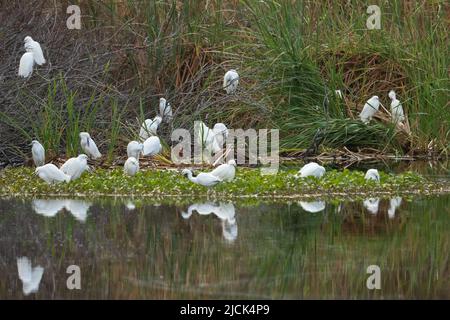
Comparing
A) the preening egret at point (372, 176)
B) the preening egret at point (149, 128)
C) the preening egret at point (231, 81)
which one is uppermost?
the preening egret at point (231, 81)

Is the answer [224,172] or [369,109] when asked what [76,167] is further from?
[369,109]

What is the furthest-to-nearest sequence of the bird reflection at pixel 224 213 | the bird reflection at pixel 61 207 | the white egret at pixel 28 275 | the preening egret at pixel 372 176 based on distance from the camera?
the preening egret at pixel 372 176, the bird reflection at pixel 61 207, the bird reflection at pixel 224 213, the white egret at pixel 28 275

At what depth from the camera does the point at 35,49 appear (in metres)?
15.0

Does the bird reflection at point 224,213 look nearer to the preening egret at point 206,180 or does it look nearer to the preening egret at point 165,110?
the preening egret at point 206,180

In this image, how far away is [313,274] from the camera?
7848 mm

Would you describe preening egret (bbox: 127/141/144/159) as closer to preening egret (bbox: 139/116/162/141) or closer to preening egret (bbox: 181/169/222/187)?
preening egret (bbox: 139/116/162/141)

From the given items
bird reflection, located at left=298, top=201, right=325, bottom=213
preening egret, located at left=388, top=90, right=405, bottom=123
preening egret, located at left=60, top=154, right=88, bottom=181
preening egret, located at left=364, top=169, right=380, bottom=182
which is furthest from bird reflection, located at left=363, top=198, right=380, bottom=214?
preening egret, located at left=388, top=90, right=405, bottom=123

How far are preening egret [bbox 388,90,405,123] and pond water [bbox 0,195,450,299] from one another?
186 inches

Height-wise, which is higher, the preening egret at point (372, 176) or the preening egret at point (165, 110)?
the preening egret at point (165, 110)

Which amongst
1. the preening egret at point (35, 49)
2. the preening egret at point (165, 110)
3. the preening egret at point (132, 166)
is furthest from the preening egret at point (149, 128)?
the preening egret at point (132, 166)

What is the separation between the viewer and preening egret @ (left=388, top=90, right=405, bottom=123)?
16.3 m

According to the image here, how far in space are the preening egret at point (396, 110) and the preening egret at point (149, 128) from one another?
350 centimetres

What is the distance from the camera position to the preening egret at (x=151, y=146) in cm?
1388

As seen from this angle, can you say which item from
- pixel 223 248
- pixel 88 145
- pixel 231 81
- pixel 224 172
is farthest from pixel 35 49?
pixel 223 248
